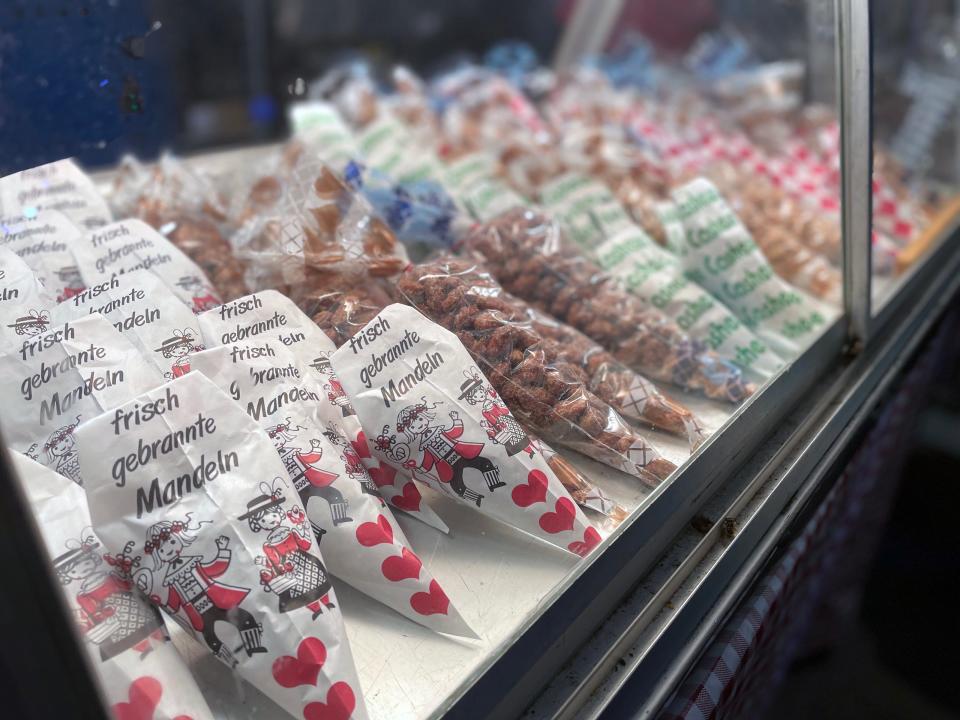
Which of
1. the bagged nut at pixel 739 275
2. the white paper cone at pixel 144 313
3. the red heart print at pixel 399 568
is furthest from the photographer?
the bagged nut at pixel 739 275

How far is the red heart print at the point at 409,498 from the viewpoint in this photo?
0.94 metres

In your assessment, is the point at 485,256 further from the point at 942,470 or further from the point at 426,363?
the point at 942,470

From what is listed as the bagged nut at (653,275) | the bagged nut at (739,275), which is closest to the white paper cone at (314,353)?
the bagged nut at (653,275)

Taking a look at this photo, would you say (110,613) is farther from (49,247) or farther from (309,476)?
(49,247)

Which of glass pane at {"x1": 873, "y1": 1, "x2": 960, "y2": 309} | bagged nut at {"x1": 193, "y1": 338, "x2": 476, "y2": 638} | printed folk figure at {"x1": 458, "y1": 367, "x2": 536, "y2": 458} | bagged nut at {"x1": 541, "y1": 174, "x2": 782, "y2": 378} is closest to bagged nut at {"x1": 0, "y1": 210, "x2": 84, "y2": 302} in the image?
bagged nut at {"x1": 193, "y1": 338, "x2": 476, "y2": 638}

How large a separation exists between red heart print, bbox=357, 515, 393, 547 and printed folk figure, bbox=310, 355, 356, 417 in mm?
160

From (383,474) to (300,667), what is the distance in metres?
0.30

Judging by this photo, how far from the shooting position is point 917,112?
2762 mm

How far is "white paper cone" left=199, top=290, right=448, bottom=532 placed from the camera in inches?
36.1

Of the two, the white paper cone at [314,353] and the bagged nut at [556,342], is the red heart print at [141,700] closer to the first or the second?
the white paper cone at [314,353]

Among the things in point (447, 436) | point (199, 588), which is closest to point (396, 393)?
point (447, 436)

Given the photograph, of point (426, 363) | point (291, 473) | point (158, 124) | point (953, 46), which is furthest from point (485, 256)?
point (953, 46)

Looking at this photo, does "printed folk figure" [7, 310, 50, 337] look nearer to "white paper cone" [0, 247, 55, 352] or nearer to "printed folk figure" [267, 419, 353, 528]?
"white paper cone" [0, 247, 55, 352]

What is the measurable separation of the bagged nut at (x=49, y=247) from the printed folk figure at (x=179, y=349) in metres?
0.24
